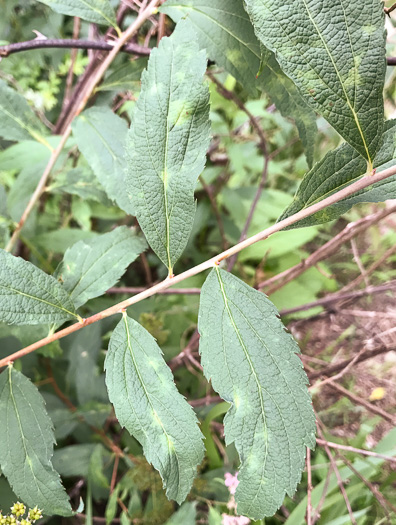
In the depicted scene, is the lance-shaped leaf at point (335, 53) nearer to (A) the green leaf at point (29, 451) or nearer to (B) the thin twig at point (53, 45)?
(B) the thin twig at point (53, 45)

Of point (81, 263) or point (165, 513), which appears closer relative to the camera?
point (81, 263)

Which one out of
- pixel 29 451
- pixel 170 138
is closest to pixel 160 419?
pixel 29 451

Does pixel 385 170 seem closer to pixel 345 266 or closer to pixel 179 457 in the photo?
pixel 179 457

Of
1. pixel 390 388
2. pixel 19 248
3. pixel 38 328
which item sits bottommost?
pixel 390 388

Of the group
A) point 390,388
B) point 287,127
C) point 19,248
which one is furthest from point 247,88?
point 390,388

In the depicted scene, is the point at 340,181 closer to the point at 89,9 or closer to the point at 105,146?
the point at 105,146

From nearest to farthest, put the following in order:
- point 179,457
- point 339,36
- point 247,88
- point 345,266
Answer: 1. point 339,36
2. point 179,457
3. point 247,88
4. point 345,266

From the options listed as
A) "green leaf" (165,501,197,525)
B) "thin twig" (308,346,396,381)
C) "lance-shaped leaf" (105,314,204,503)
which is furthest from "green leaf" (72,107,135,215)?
"green leaf" (165,501,197,525)

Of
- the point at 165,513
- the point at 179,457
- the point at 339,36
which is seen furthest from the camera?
the point at 165,513

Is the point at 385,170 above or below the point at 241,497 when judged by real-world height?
above
